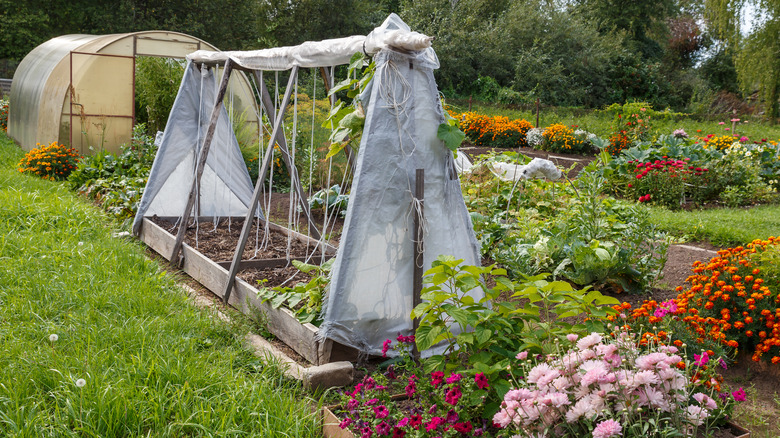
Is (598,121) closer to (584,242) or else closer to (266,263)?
(584,242)

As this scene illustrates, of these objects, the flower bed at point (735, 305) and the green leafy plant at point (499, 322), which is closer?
the green leafy plant at point (499, 322)

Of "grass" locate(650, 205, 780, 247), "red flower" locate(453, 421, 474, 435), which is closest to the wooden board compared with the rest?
"red flower" locate(453, 421, 474, 435)

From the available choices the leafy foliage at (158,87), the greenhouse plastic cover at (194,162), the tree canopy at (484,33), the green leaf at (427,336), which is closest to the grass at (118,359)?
the green leaf at (427,336)

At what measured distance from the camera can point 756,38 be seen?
54.0ft

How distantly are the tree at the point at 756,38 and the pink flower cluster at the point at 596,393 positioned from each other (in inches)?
685

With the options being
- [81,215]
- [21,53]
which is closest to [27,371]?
[81,215]

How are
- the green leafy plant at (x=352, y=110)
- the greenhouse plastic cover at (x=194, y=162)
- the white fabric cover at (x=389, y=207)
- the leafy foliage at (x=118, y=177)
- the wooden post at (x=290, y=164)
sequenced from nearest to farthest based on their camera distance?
the white fabric cover at (x=389, y=207), the green leafy plant at (x=352, y=110), the wooden post at (x=290, y=164), the greenhouse plastic cover at (x=194, y=162), the leafy foliage at (x=118, y=177)

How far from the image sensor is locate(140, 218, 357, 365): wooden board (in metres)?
3.16

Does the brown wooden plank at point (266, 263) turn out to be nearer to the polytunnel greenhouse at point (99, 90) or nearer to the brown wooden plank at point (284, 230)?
the brown wooden plank at point (284, 230)

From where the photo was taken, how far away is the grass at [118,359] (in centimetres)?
234

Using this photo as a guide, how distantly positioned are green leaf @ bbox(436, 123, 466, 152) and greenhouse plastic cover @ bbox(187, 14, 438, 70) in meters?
0.43

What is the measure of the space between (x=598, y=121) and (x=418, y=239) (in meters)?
13.7

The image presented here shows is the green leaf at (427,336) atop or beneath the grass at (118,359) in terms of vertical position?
atop

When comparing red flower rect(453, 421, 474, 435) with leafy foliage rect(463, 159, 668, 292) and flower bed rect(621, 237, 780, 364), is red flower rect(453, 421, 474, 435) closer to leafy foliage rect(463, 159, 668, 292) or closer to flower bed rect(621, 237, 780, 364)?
flower bed rect(621, 237, 780, 364)
